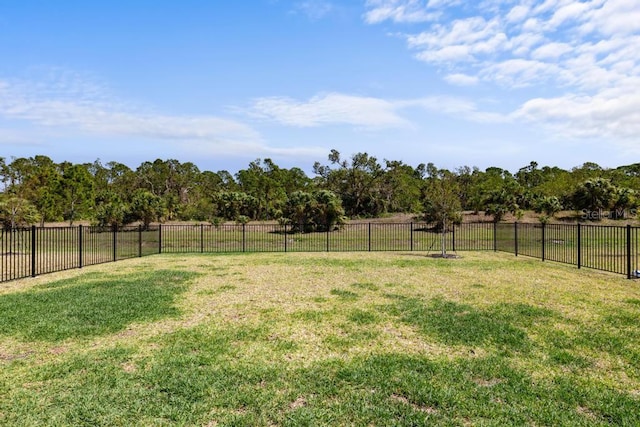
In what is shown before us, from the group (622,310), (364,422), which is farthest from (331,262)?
(364,422)

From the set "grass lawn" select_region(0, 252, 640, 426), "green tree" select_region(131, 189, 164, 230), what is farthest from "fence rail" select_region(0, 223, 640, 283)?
"grass lawn" select_region(0, 252, 640, 426)

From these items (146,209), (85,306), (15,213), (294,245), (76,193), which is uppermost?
(76,193)

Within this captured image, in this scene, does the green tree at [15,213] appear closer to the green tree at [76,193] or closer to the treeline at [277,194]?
the treeline at [277,194]

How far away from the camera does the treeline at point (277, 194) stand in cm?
3272

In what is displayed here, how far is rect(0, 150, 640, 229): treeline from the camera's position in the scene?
107ft

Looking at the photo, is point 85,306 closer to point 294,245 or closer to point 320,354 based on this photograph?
point 320,354

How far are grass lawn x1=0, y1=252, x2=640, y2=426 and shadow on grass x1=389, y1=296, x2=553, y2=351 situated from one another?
0.12ft

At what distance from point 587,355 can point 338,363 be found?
3086 millimetres

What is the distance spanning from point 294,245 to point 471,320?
1706 centimetres

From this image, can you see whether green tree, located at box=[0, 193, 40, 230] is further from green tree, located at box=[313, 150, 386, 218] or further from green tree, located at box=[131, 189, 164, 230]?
green tree, located at box=[313, 150, 386, 218]

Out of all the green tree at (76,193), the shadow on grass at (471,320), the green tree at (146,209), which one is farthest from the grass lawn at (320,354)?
the green tree at (76,193)

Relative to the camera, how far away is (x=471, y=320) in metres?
6.48

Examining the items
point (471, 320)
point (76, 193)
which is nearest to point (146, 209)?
point (76, 193)

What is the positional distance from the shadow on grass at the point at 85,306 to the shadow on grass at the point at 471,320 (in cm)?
425
